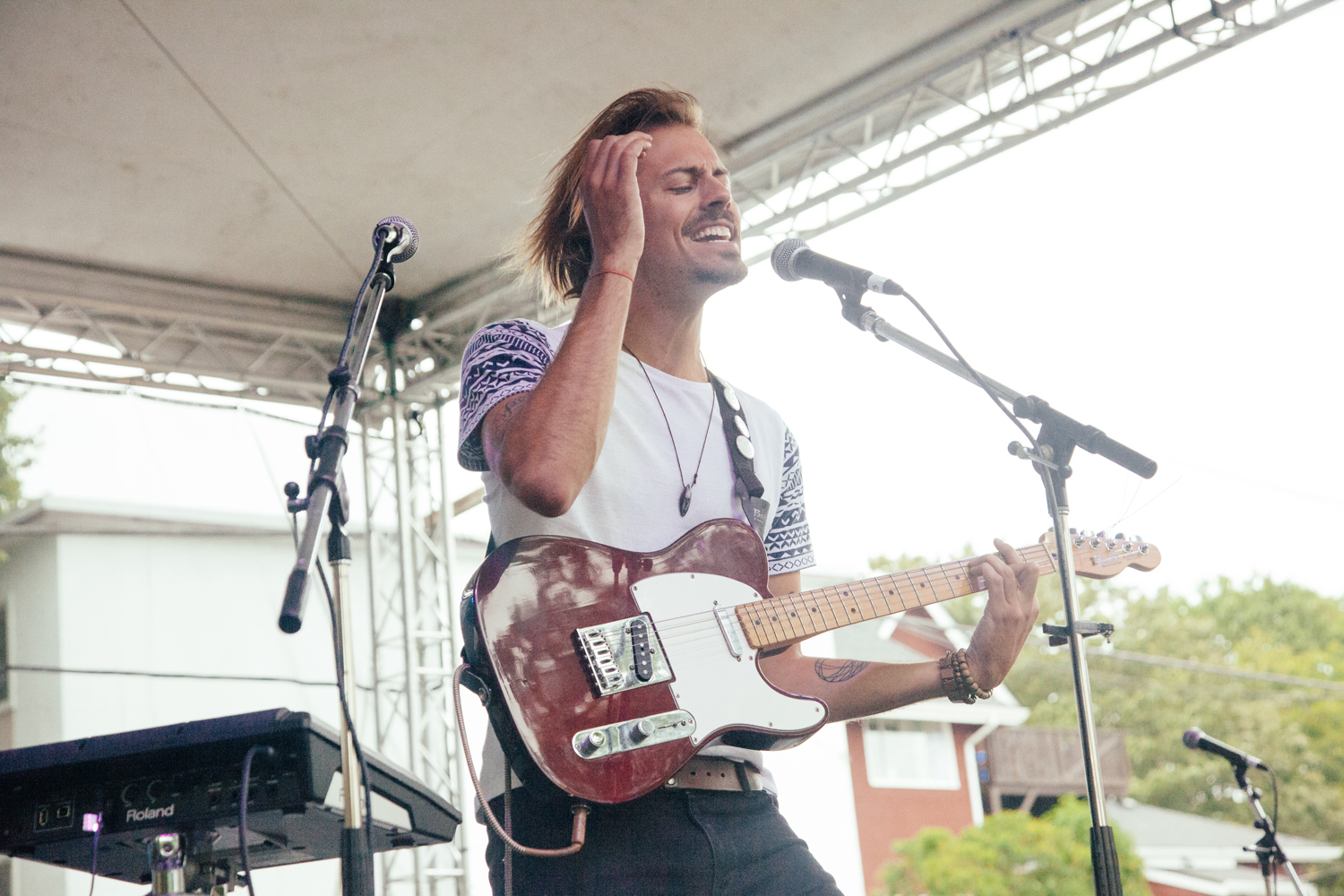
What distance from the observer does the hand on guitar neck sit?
2258 millimetres

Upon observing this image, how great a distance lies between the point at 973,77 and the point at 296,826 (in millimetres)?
5705

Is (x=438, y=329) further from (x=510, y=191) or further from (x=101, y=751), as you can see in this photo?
(x=101, y=751)

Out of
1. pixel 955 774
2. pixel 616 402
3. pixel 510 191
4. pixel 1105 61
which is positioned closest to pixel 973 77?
pixel 1105 61

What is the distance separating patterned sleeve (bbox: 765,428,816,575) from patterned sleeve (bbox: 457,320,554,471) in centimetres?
63

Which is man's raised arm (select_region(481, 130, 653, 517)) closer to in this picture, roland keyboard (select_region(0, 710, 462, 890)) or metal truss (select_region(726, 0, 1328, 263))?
roland keyboard (select_region(0, 710, 462, 890))

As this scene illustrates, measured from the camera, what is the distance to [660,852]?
1.84m

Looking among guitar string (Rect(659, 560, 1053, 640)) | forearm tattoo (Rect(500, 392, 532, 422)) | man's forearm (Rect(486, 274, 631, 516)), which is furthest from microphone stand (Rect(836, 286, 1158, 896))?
forearm tattoo (Rect(500, 392, 532, 422))

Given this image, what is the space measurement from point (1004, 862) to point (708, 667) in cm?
1887

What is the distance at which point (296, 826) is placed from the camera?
2.17m

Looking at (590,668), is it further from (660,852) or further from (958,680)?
(958,680)

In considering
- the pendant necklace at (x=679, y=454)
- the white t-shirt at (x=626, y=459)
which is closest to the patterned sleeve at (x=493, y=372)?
the white t-shirt at (x=626, y=459)

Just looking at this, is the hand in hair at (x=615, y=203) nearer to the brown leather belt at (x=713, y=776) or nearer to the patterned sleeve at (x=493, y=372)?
the patterned sleeve at (x=493, y=372)

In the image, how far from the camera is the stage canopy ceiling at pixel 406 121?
19.9 ft

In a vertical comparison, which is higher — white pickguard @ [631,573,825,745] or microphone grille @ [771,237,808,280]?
microphone grille @ [771,237,808,280]
